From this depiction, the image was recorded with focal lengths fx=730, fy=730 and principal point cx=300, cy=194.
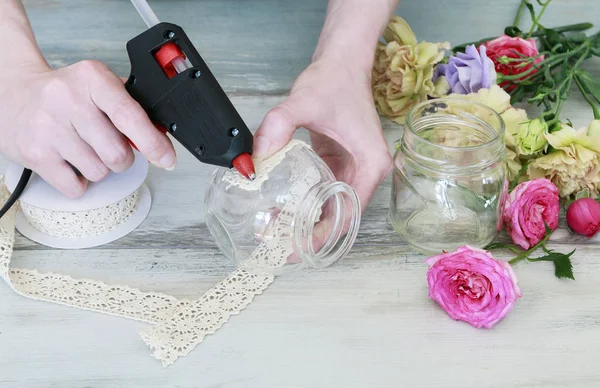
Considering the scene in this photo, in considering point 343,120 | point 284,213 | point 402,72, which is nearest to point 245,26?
point 402,72

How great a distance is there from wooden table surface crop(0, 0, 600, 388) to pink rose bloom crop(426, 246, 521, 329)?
2 centimetres

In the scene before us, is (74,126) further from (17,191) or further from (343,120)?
(343,120)

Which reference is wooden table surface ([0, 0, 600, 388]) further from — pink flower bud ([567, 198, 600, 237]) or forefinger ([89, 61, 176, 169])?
forefinger ([89, 61, 176, 169])

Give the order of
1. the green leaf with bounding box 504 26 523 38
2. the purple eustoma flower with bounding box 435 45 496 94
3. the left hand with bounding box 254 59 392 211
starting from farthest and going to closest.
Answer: the green leaf with bounding box 504 26 523 38 → the purple eustoma flower with bounding box 435 45 496 94 → the left hand with bounding box 254 59 392 211

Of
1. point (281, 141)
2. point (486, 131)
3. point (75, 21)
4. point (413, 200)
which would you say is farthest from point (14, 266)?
point (75, 21)

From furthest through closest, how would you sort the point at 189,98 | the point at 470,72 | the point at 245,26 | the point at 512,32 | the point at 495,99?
the point at 245,26
the point at 512,32
the point at 470,72
the point at 495,99
the point at 189,98

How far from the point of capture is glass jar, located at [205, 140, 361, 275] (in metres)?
0.80

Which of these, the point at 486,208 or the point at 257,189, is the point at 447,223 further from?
the point at 257,189

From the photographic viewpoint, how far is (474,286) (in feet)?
2.60

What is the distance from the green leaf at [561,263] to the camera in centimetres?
87

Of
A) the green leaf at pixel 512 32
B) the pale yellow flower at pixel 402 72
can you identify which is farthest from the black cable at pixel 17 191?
the green leaf at pixel 512 32

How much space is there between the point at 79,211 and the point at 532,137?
568mm

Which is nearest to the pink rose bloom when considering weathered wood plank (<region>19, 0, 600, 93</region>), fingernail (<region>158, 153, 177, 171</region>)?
fingernail (<region>158, 153, 177, 171</region>)

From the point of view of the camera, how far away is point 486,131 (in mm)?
899
